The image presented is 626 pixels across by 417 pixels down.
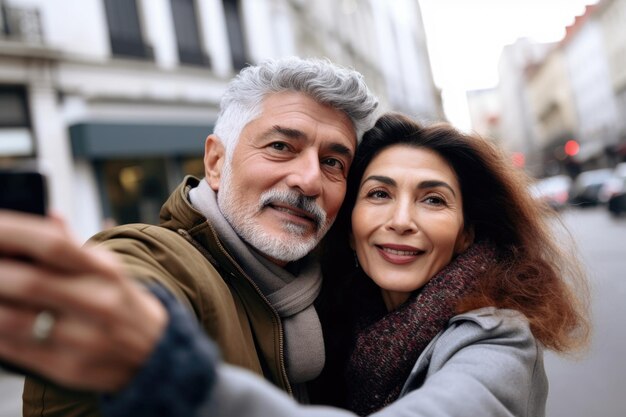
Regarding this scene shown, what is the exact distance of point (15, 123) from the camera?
9.12 metres

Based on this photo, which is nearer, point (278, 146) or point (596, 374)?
point (278, 146)

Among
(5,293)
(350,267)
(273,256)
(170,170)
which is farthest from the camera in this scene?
(170,170)

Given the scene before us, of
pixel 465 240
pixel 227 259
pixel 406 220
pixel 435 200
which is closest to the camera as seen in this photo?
pixel 227 259

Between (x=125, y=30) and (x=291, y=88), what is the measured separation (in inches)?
408

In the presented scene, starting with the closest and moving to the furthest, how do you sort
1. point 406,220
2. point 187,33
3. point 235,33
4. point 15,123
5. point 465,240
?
point 406,220, point 465,240, point 15,123, point 187,33, point 235,33

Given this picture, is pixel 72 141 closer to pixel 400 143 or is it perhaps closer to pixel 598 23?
pixel 400 143

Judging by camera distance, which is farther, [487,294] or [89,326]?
[487,294]

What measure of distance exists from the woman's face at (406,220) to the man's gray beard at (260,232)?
0.24 metres

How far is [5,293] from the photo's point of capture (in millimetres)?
633

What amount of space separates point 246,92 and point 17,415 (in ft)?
15.4

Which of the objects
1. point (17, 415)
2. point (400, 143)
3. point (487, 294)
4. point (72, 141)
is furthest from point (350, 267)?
point (72, 141)

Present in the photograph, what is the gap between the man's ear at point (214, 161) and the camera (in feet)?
7.50

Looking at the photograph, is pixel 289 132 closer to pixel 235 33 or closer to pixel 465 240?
pixel 465 240

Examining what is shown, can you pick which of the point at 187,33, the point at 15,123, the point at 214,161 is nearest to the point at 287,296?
the point at 214,161
